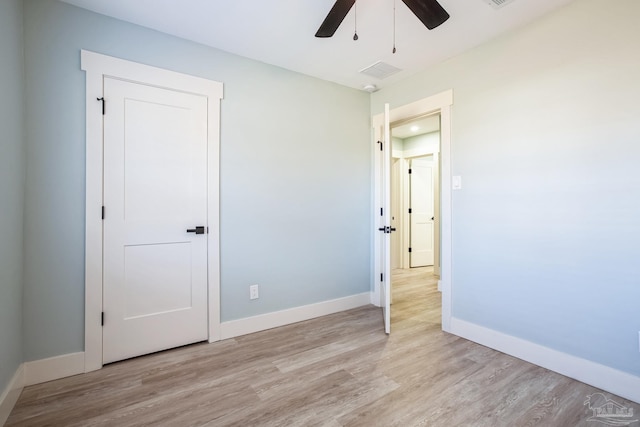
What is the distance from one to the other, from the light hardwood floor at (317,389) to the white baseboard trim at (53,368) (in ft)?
0.16

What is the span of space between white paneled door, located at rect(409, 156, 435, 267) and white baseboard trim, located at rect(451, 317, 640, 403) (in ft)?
10.8

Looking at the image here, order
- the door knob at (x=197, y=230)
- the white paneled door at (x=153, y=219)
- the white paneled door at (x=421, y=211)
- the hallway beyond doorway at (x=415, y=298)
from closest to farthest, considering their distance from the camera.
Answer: the white paneled door at (x=153, y=219) < the door knob at (x=197, y=230) < the hallway beyond doorway at (x=415, y=298) < the white paneled door at (x=421, y=211)

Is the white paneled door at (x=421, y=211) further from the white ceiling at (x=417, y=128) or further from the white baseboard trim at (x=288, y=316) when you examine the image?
the white baseboard trim at (x=288, y=316)

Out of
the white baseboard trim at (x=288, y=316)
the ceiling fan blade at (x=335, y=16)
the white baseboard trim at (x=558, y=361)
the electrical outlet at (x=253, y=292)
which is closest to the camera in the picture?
the ceiling fan blade at (x=335, y=16)

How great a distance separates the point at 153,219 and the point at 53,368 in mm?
1158

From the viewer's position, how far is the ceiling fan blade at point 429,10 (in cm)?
166

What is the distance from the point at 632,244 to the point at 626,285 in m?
0.26

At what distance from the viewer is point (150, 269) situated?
7.65 feet

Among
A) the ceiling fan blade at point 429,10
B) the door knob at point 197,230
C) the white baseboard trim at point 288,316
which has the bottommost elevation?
the white baseboard trim at point 288,316

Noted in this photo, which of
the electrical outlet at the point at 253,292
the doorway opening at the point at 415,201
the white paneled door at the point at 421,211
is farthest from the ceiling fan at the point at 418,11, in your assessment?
the white paneled door at the point at 421,211

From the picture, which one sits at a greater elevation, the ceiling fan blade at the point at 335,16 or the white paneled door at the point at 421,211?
the ceiling fan blade at the point at 335,16

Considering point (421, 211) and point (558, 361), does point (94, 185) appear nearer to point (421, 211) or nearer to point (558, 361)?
Result: point (558, 361)

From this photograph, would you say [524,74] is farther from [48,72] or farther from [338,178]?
[48,72]

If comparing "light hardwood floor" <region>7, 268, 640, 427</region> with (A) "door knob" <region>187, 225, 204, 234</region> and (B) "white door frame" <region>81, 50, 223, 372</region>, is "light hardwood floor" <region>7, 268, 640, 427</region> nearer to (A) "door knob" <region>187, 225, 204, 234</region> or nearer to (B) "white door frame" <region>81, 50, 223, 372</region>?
(B) "white door frame" <region>81, 50, 223, 372</region>
